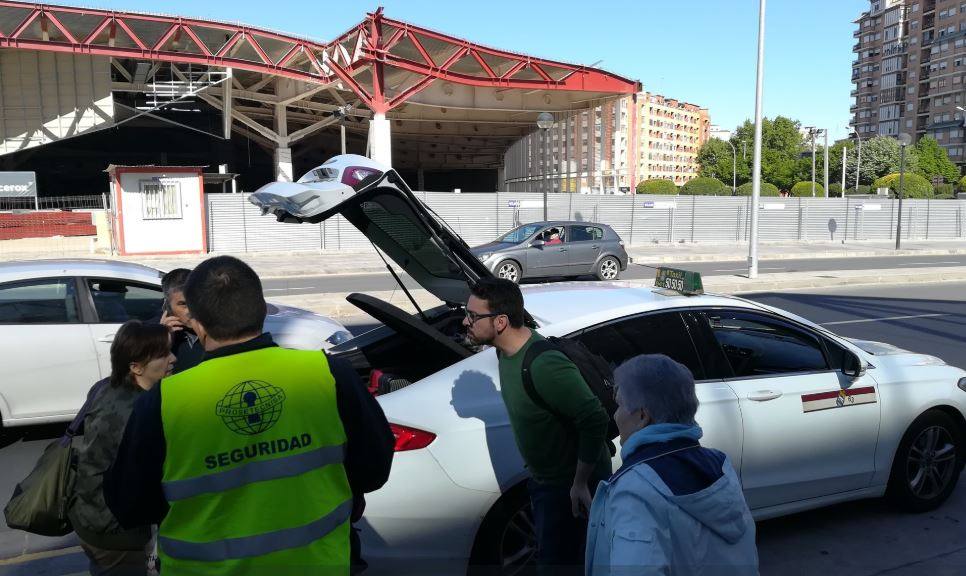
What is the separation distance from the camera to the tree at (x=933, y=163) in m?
86.7

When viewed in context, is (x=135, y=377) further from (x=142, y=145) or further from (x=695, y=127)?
(x=695, y=127)

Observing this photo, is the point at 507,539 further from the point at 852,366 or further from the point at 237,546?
the point at 852,366

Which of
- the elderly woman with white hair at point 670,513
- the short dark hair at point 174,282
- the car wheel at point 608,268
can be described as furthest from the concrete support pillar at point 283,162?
the elderly woman with white hair at point 670,513

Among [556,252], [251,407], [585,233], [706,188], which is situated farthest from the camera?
[706,188]

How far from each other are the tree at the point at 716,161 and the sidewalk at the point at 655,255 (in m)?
72.4

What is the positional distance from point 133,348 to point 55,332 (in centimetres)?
373

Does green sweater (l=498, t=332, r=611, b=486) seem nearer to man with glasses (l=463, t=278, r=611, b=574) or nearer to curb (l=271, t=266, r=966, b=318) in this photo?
man with glasses (l=463, t=278, r=611, b=574)

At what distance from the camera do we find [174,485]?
1791mm

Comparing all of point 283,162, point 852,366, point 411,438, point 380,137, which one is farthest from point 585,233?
point 283,162

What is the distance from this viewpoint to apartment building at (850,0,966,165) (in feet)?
327

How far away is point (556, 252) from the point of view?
754 inches

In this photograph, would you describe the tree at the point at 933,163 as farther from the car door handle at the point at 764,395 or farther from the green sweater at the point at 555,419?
the green sweater at the point at 555,419

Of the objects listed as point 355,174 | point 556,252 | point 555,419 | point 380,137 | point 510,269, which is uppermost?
point 380,137

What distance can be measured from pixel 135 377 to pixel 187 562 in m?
1.24
